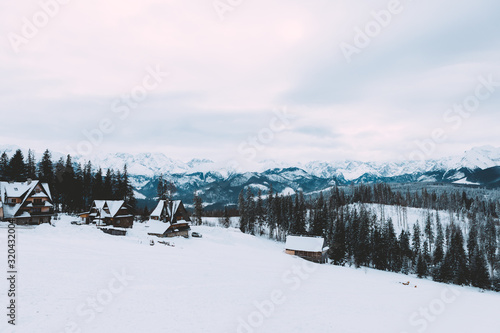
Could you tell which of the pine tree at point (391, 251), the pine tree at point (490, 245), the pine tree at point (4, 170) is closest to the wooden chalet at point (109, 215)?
the pine tree at point (4, 170)

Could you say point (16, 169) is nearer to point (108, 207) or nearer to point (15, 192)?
point (15, 192)

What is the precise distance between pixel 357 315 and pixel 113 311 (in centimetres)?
1956

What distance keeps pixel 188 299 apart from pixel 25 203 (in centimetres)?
4489

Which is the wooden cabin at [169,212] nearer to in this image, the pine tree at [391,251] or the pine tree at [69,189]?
the pine tree at [69,189]

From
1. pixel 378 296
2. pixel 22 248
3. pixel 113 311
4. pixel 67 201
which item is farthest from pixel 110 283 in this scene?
pixel 67 201

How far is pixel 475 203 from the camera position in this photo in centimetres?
16850

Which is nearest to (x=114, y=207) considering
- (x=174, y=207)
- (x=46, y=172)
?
(x=174, y=207)

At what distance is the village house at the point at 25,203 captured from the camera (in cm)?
4703

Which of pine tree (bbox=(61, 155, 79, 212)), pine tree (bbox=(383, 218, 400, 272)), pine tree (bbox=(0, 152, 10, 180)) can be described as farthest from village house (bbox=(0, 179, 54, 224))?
pine tree (bbox=(383, 218, 400, 272))

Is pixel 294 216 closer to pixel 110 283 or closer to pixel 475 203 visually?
pixel 110 283

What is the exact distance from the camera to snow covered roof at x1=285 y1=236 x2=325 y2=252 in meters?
68.2

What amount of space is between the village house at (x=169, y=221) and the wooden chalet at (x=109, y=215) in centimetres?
663

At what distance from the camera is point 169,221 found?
62.2 metres

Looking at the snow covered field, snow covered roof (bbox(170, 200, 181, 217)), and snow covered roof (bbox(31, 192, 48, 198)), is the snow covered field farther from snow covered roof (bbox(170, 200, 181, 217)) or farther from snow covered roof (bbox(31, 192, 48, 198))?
snow covered roof (bbox(170, 200, 181, 217))
